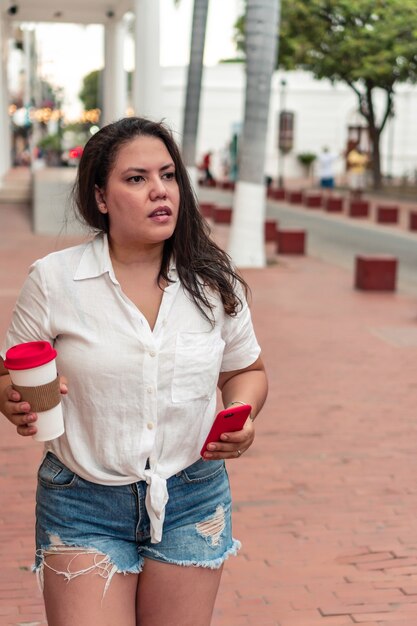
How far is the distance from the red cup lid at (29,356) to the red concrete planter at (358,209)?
→ 24738 millimetres

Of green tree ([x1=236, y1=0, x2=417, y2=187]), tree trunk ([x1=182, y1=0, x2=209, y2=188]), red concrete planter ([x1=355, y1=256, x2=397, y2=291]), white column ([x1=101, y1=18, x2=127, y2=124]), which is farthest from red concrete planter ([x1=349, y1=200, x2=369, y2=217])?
red concrete planter ([x1=355, y1=256, x2=397, y2=291])

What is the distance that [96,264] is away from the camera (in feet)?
8.54

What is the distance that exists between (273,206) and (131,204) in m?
29.1

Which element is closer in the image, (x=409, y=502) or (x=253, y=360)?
(x=253, y=360)

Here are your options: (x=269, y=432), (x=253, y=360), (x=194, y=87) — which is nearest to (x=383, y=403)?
(x=269, y=432)

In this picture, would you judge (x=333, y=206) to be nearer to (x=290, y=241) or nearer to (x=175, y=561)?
(x=290, y=241)

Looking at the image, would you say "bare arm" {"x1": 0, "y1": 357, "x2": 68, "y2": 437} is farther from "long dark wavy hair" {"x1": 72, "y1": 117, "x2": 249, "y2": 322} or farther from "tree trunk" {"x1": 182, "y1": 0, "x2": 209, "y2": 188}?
"tree trunk" {"x1": 182, "y1": 0, "x2": 209, "y2": 188}

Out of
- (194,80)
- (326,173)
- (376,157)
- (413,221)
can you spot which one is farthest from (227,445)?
(376,157)

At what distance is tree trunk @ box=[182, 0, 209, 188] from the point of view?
64.4ft

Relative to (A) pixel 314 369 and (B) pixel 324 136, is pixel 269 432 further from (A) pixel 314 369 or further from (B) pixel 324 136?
(B) pixel 324 136

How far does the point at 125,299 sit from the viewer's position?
8.38 feet

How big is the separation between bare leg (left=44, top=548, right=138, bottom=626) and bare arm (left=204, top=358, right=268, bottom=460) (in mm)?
338

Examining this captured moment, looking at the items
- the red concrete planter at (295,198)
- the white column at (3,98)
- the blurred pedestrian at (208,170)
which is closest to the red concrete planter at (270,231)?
the red concrete planter at (295,198)

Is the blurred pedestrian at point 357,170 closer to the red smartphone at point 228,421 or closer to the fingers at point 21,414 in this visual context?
the red smartphone at point 228,421
